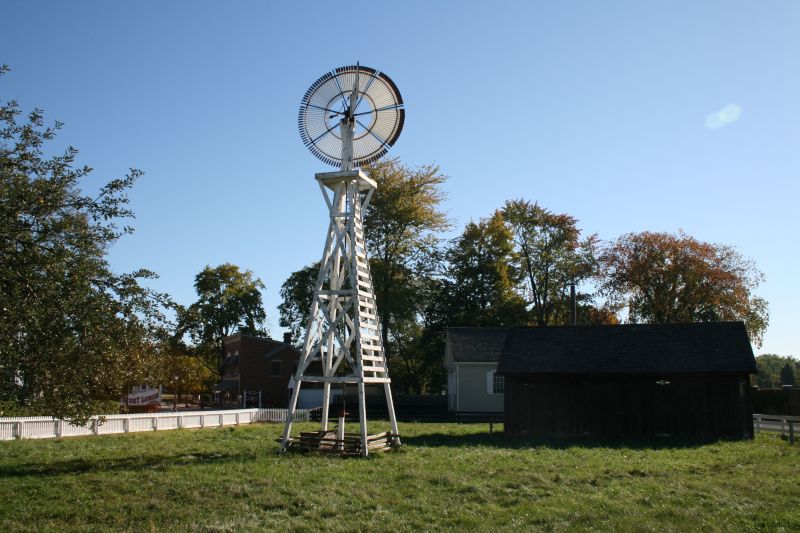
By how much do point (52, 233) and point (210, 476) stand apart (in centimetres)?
760

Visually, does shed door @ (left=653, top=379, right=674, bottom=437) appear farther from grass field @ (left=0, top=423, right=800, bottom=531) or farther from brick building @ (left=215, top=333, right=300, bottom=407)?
brick building @ (left=215, top=333, right=300, bottom=407)

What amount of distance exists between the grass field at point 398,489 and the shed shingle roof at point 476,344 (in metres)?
18.3

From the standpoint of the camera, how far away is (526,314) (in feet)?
179

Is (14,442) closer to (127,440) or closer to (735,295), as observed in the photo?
(127,440)

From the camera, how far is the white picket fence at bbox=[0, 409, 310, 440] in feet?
82.8

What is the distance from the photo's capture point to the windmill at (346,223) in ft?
71.1

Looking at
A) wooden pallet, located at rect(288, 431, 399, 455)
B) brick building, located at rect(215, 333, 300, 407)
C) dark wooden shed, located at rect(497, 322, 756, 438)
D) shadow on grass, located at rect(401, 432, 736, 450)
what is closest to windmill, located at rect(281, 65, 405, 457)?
wooden pallet, located at rect(288, 431, 399, 455)

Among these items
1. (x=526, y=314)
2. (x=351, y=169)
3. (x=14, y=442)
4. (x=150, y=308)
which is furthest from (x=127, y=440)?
(x=526, y=314)

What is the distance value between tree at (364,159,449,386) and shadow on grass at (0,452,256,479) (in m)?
30.7

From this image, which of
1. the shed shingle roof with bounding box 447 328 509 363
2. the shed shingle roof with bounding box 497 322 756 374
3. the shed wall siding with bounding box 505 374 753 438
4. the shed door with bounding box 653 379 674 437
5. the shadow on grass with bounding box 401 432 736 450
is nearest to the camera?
the shadow on grass with bounding box 401 432 736 450

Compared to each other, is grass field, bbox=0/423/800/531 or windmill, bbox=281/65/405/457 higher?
windmill, bbox=281/65/405/457

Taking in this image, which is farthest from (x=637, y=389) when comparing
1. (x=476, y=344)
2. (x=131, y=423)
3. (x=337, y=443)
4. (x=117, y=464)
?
(x=131, y=423)

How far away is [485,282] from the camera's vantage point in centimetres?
5438

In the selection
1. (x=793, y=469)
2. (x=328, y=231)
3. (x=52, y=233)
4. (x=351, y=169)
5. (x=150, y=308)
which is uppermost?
(x=351, y=169)
